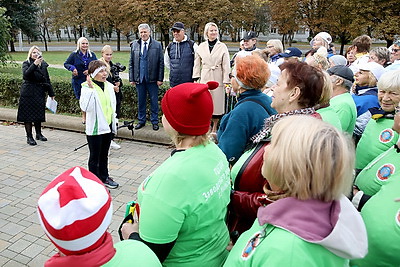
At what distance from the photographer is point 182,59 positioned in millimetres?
7516

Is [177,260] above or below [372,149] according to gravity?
below

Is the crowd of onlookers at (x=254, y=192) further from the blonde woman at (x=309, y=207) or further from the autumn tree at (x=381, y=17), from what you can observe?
the autumn tree at (x=381, y=17)

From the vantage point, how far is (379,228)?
1.96 meters

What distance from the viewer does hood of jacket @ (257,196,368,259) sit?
1289mm

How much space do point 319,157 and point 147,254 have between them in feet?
2.75

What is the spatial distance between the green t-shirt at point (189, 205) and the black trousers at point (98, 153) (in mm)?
3287

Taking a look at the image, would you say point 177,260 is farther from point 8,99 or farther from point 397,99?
point 8,99

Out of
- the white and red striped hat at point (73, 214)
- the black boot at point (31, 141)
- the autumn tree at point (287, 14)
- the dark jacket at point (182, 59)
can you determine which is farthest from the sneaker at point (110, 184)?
the autumn tree at point (287, 14)

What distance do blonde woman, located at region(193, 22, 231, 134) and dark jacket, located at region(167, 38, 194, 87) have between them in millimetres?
211

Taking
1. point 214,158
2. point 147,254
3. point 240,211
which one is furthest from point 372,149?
point 147,254

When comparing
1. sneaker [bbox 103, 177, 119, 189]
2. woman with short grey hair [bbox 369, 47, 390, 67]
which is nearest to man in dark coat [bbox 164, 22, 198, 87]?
sneaker [bbox 103, 177, 119, 189]

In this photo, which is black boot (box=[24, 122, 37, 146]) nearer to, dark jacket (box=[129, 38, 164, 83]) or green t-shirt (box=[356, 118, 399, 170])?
dark jacket (box=[129, 38, 164, 83])

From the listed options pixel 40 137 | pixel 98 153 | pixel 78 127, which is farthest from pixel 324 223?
pixel 78 127

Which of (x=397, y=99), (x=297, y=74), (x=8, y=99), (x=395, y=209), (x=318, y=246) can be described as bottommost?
(x=8, y=99)
